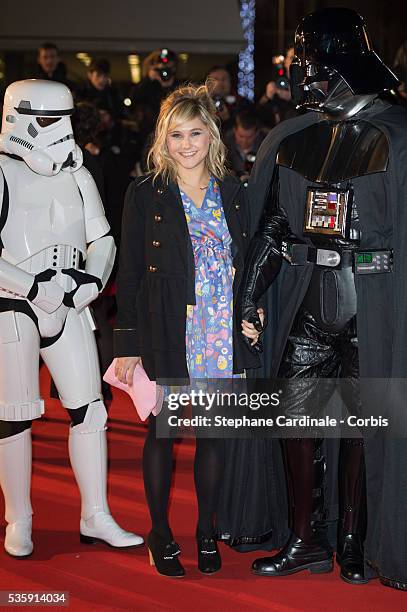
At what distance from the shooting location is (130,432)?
547 centimetres

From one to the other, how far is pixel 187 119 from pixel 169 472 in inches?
48.6

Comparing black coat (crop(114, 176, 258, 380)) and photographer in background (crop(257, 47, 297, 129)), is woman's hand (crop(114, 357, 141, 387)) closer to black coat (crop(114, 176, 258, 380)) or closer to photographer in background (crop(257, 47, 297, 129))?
black coat (crop(114, 176, 258, 380))

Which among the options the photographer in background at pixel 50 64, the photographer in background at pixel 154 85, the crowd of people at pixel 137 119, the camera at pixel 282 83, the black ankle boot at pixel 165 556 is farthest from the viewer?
the photographer in background at pixel 50 64

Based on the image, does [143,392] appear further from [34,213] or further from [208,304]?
[34,213]

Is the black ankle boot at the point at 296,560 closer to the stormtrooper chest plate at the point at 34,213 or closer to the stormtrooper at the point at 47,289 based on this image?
the stormtrooper at the point at 47,289

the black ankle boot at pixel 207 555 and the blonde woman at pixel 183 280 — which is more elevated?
the blonde woman at pixel 183 280

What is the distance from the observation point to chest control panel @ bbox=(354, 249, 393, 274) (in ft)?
10.4

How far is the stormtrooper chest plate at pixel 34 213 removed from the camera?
342 centimetres

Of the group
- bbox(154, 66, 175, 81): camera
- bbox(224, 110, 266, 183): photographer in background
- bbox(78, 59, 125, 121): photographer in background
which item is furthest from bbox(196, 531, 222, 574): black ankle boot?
bbox(78, 59, 125, 121): photographer in background

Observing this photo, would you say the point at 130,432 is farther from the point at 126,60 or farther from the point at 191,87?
the point at 126,60

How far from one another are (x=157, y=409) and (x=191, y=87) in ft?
3.75

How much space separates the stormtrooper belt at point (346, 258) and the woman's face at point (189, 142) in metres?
0.45

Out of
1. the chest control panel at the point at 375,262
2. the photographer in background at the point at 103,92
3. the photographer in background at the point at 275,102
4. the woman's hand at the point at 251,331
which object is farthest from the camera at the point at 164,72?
the chest control panel at the point at 375,262

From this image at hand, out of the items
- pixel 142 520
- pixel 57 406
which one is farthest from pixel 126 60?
pixel 142 520
